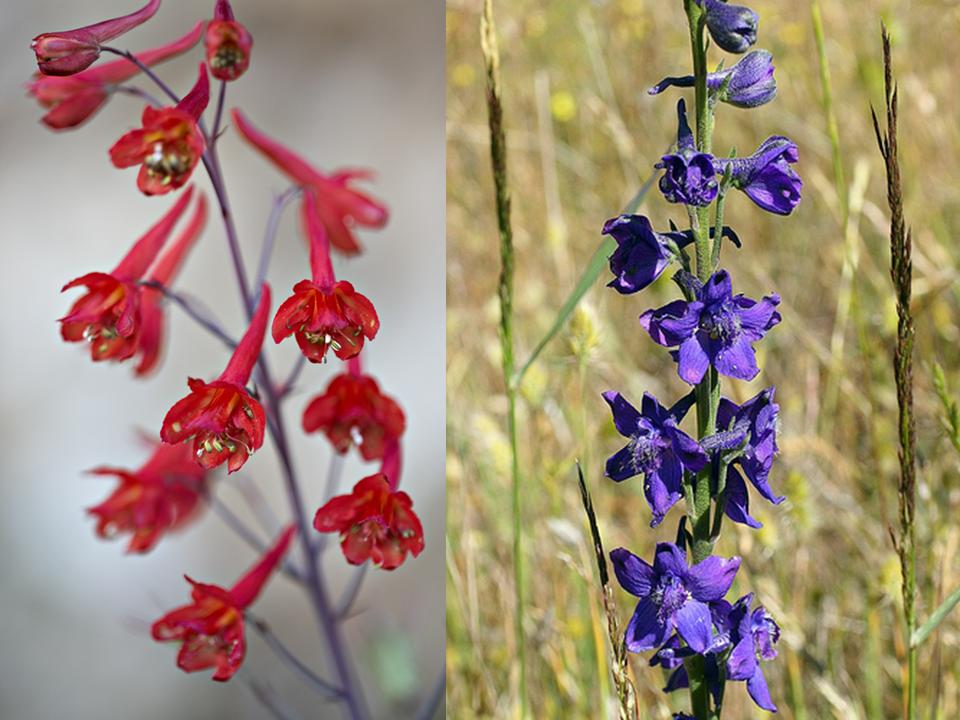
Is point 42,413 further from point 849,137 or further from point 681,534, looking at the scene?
point 681,534

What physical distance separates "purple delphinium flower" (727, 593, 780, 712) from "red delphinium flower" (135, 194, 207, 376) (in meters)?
0.69

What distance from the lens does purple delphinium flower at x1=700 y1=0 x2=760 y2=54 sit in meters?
0.77

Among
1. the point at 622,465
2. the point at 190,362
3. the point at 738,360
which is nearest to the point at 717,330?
the point at 738,360

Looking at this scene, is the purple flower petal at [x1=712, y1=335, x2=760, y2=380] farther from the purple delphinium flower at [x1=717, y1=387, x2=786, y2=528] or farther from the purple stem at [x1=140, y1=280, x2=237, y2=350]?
the purple stem at [x1=140, y1=280, x2=237, y2=350]

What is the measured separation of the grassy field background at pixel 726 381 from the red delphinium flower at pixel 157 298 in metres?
0.49

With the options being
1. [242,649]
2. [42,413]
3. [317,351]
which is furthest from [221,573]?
[317,351]

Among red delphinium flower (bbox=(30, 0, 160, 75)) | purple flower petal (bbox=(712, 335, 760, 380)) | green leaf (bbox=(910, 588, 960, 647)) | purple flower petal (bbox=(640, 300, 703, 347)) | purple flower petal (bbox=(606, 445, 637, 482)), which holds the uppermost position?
red delphinium flower (bbox=(30, 0, 160, 75))

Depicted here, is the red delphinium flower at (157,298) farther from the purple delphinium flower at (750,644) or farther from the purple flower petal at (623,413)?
the purple delphinium flower at (750,644)

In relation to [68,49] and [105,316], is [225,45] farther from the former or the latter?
[105,316]

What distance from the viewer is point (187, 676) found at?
9.49ft

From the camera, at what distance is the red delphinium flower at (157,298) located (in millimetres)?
1222

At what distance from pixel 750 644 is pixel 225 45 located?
653 mm

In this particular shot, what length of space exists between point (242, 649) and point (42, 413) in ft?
7.39

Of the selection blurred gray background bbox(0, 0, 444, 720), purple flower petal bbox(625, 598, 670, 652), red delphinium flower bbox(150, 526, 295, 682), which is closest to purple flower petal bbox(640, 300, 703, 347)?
purple flower petal bbox(625, 598, 670, 652)
